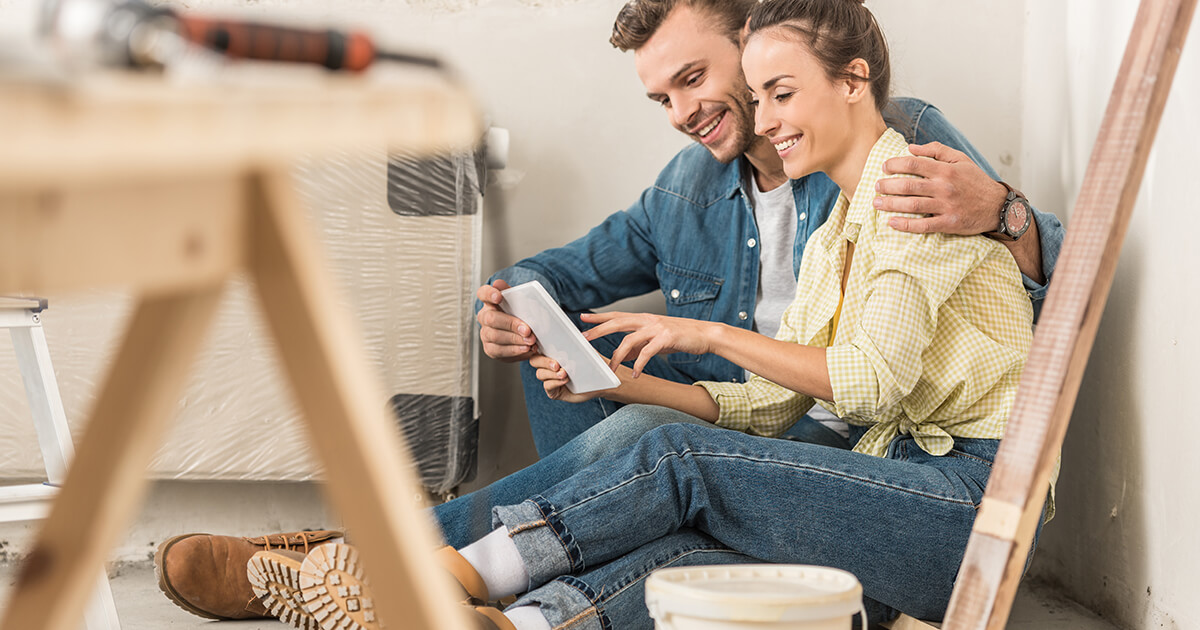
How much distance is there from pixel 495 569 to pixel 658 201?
751mm

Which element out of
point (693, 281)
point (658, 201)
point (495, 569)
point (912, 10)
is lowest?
point (495, 569)

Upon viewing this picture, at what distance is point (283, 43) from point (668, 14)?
3.94 feet

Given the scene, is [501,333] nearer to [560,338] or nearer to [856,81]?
[560,338]

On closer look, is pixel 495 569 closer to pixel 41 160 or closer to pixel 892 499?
pixel 892 499

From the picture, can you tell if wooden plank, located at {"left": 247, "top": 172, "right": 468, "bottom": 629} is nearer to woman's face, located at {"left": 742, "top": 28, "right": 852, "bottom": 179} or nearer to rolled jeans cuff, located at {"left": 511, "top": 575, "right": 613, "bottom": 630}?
rolled jeans cuff, located at {"left": 511, "top": 575, "right": 613, "bottom": 630}

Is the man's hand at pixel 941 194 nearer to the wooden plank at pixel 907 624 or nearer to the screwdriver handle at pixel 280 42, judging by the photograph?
the wooden plank at pixel 907 624

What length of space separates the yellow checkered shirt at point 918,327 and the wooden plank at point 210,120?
72 centimetres

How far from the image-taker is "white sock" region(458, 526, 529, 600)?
100 cm

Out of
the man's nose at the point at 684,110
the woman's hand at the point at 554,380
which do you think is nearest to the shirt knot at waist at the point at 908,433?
the woman's hand at the point at 554,380

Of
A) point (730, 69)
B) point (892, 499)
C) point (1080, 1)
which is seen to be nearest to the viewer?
point (892, 499)

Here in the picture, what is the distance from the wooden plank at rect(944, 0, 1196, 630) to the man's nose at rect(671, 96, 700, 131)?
863mm

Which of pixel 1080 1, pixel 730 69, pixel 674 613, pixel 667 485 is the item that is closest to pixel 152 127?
pixel 674 613

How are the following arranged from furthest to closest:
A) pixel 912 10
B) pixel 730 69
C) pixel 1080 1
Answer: pixel 912 10 < pixel 730 69 < pixel 1080 1

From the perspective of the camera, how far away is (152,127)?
29cm
